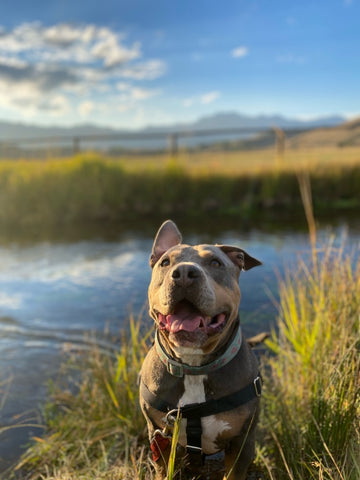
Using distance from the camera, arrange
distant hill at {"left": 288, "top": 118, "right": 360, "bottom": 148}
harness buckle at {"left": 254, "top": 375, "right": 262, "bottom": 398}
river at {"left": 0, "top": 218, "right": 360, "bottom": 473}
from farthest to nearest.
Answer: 1. distant hill at {"left": 288, "top": 118, "right": 360, "bottom": 148}
2. river at {"left": 0, "top": 218, "right": 360, "bottom": 473}
3. harness buckle at {"left": 254, "top": 375, "right": 262, "bottom": 398}

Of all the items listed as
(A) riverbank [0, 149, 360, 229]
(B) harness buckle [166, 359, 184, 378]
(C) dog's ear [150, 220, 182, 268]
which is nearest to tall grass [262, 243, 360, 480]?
(B) harness buckle [166, 359, 184, 378]

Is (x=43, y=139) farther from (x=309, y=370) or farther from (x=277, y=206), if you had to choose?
(x=309, y=370)

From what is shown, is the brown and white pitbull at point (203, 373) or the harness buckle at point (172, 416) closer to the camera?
the brown and white pitbull at point (203, 373)

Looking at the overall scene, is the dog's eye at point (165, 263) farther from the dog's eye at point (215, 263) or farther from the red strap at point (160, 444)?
the red strap at point (160, 444)

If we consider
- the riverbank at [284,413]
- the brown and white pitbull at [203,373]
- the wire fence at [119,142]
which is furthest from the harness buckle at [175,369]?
the wire fence at [119,142]

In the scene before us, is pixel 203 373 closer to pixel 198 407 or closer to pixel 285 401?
pixel 198 407

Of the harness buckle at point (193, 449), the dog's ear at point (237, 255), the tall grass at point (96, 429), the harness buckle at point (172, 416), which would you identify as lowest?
the tall grass at point (96, 429)

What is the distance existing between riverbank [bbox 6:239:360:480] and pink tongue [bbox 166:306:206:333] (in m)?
0.91

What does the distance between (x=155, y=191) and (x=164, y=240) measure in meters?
10.1

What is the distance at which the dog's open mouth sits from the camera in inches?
80.9

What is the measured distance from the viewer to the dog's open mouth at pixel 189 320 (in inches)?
80.9

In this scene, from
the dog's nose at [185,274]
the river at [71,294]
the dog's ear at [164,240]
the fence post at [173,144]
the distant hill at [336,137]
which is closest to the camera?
the dog's nose at [185,274]

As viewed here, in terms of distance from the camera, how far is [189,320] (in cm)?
207

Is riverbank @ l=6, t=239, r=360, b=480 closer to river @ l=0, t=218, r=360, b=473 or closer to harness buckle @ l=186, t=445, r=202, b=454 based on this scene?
harness buckle @ l=186, t=445, r=202, b=454
